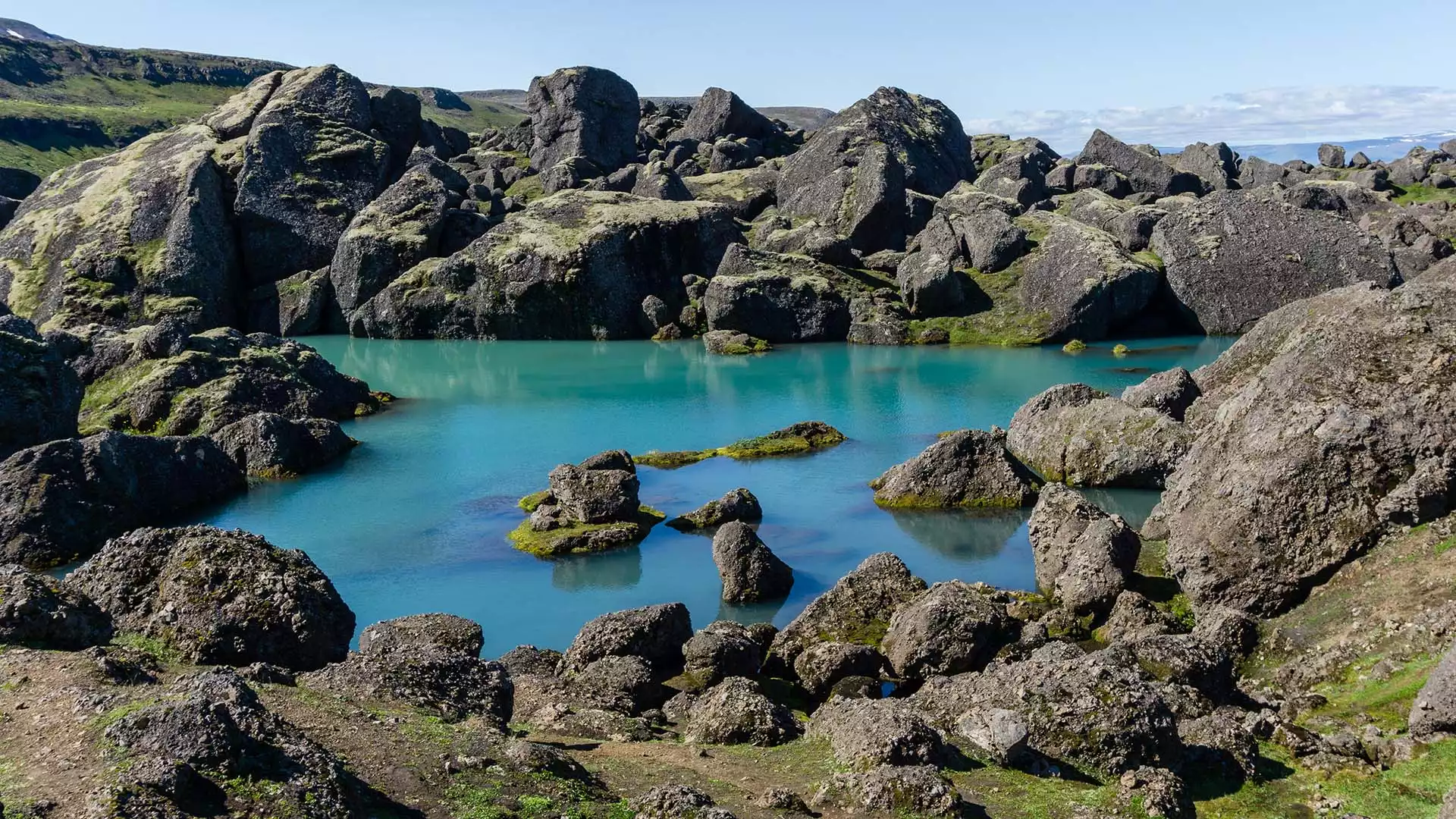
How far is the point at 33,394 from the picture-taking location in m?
43.1

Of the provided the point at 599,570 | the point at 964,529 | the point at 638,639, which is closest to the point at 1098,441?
the point at 964,529

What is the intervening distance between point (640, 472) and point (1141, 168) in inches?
3811

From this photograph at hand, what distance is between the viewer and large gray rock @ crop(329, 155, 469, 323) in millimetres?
89125

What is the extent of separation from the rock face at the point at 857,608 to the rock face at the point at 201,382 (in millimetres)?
33186

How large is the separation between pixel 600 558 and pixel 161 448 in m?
17.7

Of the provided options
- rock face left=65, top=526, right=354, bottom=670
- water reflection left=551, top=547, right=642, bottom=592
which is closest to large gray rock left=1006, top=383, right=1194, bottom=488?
water reflection left=551, top=547, right=642, bottom=592

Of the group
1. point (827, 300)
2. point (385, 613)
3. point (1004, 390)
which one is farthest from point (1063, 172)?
point (385, 613)

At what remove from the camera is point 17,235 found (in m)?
91.7

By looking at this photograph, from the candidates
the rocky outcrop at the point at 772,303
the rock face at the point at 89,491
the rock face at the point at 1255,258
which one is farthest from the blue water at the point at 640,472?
the rock face at the point at 1255,258

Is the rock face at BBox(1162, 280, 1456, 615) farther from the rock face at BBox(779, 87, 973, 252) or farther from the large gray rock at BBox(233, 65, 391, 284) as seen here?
the large gray rock at BBox(233, 65, 391, 284)

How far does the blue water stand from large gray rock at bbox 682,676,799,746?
9.10m

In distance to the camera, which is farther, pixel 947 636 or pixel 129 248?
pixel 129 248

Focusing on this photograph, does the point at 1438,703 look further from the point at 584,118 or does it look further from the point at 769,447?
the point at 584,118

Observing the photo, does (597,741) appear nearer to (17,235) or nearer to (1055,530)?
(1055,530)
